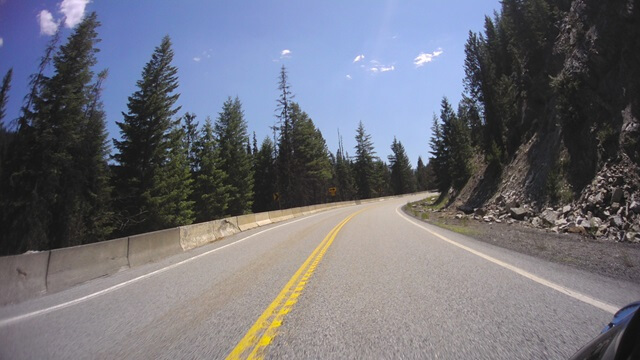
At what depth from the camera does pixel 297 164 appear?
192ft

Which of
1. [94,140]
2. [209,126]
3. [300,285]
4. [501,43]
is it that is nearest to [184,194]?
[94,140]

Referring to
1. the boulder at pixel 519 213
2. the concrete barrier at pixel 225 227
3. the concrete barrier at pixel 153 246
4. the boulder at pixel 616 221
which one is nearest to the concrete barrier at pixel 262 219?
the concrete barrier at pixel 225 227

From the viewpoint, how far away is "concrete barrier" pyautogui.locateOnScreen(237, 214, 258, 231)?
2067 cm

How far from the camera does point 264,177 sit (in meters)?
73.4

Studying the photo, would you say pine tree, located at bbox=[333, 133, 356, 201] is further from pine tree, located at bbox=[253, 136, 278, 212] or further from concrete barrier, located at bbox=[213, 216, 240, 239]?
concrete barrier, located at bbox=[213, 216, 240, 239]

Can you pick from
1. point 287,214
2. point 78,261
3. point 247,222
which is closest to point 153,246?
point 78,261

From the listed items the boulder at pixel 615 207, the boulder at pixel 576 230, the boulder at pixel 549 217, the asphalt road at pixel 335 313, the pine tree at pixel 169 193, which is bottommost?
the boulder at pixel 576 230

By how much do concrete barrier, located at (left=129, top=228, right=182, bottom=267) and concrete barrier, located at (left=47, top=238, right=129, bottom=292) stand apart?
391 millimetres

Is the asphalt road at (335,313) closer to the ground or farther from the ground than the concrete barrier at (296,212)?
closer to the ground

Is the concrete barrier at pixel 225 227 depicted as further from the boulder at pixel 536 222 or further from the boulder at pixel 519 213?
the boulder at pixel 519 213

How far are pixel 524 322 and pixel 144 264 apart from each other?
33.7 ft

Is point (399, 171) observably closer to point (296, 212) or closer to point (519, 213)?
point (296, 212)

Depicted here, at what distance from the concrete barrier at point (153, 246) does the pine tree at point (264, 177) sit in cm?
5744

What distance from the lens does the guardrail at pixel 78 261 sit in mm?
6262
